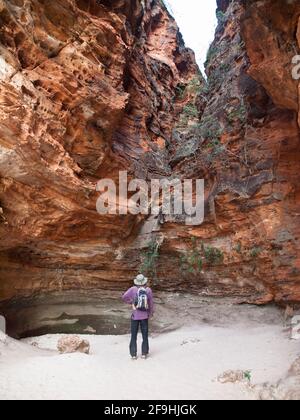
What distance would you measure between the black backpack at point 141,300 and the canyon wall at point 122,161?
3095 millimetres

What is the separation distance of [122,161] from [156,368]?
5.96m

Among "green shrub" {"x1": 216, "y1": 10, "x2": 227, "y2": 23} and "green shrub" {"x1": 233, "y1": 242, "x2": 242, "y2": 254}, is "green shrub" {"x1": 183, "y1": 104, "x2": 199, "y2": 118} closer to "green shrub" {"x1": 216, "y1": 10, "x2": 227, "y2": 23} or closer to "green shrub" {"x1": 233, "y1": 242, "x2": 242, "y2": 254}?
"green shrub" {"x1": 216, "y1": 10, "x2": 227, "y2": 23}

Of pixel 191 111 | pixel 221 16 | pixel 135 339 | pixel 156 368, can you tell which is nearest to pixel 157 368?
pixel 156 368

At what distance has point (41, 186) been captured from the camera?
706 centimetres

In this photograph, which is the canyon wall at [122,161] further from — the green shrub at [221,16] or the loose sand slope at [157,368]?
the green shrub at [221,16]

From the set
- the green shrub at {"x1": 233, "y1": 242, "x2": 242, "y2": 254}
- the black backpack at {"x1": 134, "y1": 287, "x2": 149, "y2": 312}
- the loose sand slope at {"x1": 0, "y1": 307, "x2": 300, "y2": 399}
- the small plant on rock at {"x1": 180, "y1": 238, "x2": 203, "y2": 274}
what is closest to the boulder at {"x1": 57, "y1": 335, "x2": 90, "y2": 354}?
the loose sand slope at {"x1": 0, "y1": 307, "x2": 300, "y2": 399}

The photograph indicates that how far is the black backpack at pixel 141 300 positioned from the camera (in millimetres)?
5426

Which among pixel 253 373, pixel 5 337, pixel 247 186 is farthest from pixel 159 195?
pixel 253 373

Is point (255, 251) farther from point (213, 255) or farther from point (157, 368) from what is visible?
point (157, 368)

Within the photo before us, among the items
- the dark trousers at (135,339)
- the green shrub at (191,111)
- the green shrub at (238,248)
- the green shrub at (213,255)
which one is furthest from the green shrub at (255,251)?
the green shrub at (191,111)

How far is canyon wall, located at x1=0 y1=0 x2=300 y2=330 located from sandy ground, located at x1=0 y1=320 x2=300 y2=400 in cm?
207

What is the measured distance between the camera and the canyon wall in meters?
6.53

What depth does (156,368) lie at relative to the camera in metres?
4.76
